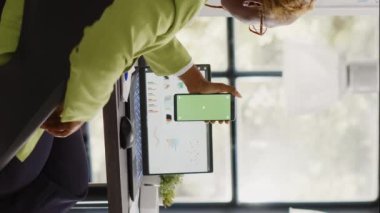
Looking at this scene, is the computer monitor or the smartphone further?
the computer monitor

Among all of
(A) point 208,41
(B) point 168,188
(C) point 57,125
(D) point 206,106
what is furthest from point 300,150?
(C) point 57,125

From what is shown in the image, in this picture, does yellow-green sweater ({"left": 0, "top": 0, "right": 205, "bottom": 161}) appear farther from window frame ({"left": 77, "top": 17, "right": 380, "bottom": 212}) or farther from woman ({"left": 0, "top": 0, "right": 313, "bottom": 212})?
window frame ({"left": 77, "top": 17, "right": 380, "bottom": 212})

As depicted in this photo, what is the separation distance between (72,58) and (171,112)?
3.80ft

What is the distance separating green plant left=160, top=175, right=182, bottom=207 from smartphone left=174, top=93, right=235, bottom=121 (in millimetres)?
282

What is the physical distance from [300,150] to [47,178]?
5.70ft

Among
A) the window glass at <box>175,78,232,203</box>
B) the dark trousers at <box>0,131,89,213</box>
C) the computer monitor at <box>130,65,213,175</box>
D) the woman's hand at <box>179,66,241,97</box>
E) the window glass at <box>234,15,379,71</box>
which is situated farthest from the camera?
the window glass at <box>175,78,232,203</box>

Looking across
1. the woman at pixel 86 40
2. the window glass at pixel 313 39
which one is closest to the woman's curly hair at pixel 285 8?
the woman at pixel 86 40

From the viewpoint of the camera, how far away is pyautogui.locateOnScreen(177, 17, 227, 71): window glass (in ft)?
9.78

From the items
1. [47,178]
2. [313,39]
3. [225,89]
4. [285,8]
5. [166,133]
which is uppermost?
[313,39]

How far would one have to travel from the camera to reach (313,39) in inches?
115

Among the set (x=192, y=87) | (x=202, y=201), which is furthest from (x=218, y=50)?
(x=192, y=87)

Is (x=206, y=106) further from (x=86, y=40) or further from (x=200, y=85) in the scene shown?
(x=86, y=40)

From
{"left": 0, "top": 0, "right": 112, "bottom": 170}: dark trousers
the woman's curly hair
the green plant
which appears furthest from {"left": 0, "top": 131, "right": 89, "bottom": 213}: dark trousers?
the green plant

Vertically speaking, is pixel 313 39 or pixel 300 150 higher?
pixel 313 39
